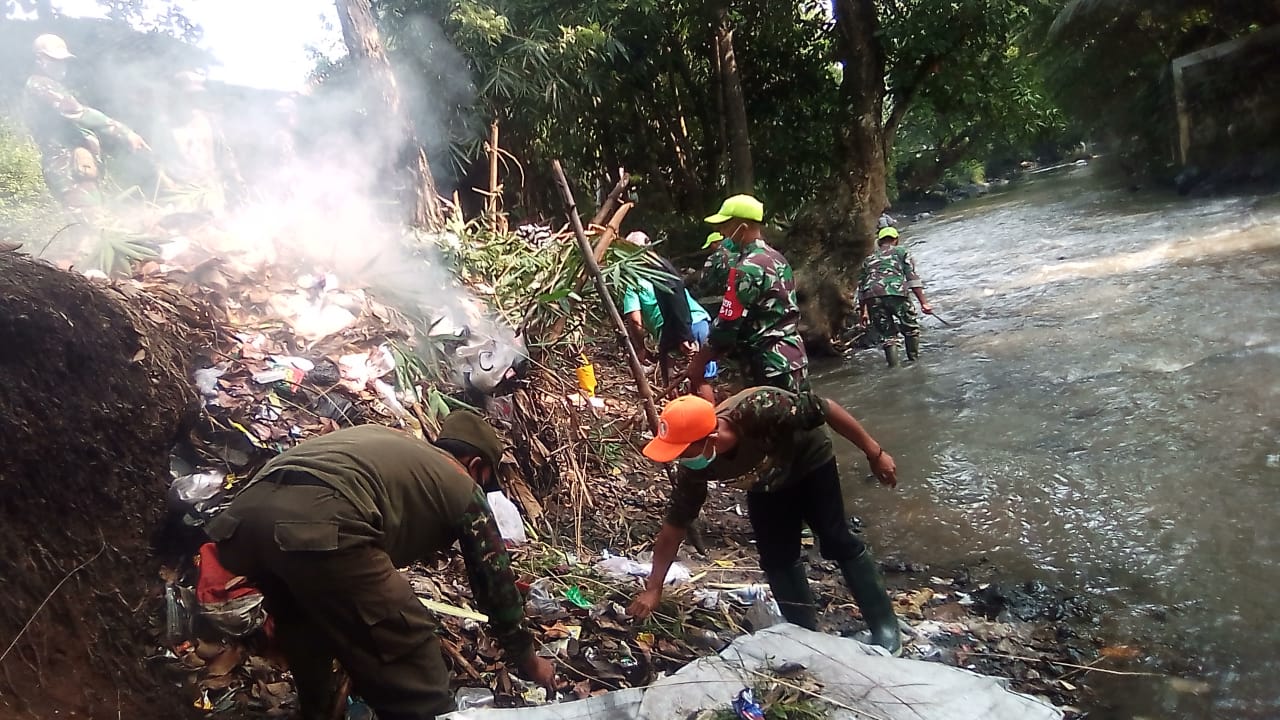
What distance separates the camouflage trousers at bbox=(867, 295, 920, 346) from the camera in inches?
292

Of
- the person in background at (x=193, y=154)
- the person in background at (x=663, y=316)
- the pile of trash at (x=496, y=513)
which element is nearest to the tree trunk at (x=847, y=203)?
the person in background at (x=663, y=316)

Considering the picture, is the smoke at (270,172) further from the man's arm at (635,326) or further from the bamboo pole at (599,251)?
the man's arm at (635,326)

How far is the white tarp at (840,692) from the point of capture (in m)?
2.12

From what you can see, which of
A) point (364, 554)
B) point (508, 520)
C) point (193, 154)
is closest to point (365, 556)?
point (364, 554)

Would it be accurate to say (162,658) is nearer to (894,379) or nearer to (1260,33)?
(894,379)

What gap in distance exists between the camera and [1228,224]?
10.9 metres

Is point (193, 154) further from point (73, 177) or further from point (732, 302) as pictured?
point (732, 302)

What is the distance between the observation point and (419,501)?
2.11m

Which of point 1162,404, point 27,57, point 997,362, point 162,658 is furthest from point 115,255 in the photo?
point 997,362

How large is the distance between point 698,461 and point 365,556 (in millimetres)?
975

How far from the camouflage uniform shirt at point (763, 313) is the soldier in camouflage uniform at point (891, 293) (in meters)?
4.09

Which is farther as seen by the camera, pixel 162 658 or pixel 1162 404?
pixel 1162 404

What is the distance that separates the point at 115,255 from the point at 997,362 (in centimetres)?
639

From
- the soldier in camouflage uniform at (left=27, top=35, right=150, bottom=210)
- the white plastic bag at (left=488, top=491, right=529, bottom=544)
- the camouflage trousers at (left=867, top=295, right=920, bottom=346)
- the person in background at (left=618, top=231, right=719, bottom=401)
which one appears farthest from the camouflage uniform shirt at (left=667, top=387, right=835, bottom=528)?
the camouflage trousers at (left=867, top=295, right=920, bottom=346)
